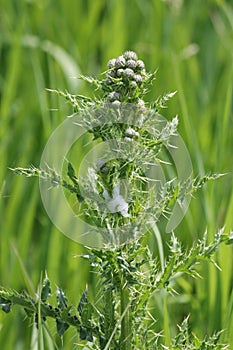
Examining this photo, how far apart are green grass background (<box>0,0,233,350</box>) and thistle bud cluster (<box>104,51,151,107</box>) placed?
261 mm

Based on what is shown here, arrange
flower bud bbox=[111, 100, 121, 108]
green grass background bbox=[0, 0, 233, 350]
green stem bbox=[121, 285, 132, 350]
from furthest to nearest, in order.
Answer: green grass background bbox=[0, 0, 233, 350] → green stem bbox=[121, 285, 132, 350] → flower bud bbox=[111, 100, 121, 108]

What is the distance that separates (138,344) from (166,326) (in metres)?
0.27

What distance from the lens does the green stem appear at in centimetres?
142

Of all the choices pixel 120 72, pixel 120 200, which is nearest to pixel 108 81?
pixel 120 72

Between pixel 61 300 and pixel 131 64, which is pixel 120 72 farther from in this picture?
pixel 61 300

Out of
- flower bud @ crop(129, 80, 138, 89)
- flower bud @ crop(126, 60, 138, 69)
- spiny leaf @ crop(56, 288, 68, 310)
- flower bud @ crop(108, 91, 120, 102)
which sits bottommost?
spiny leaf @ crop(56, 288, 68, 310)

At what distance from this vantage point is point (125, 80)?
1.34 m

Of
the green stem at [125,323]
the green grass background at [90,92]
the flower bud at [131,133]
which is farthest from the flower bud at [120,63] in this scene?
the green stem at [125,323]

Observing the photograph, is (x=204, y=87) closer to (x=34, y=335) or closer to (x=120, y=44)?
(x=120, y=44)

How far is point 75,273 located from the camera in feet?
7.41

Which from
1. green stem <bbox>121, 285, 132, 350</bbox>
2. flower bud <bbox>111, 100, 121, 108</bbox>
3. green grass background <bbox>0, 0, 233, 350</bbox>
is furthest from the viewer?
green grass background <bbox>0, 0, 233, 350</bbox>

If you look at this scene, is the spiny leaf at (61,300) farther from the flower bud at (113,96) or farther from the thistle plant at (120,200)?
the flower bud at (113,96)

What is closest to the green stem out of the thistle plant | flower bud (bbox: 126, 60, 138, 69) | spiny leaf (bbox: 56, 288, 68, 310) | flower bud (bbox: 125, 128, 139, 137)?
the thistle plant

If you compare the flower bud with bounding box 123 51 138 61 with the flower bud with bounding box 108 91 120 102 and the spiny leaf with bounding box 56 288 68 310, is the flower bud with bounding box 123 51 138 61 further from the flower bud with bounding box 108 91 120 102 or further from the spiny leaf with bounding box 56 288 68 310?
the spiny leaf with bounding box 56 288 68 310
